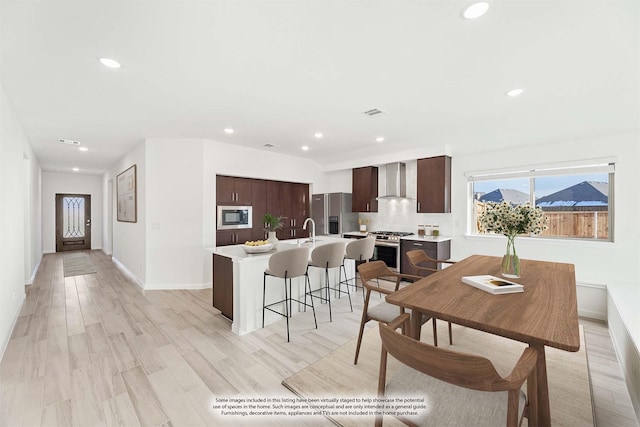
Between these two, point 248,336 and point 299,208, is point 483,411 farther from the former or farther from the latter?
point 299,208

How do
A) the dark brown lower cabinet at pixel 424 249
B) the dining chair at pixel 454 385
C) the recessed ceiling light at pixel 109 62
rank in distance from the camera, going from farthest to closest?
the dark brown lower cabinet at pixel 424 249 → the recessed ceiling light at pixel 109 62 → the dining chair at pixel 454 385

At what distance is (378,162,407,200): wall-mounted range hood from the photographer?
538cm

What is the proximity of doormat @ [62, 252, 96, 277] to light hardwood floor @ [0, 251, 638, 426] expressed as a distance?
216 cm

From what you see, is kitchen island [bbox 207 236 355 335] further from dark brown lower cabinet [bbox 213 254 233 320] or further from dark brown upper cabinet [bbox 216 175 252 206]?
dark brown upper cabinet [bbox 216 175 252 206]

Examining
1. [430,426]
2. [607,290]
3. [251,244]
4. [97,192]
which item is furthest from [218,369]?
[97,192]

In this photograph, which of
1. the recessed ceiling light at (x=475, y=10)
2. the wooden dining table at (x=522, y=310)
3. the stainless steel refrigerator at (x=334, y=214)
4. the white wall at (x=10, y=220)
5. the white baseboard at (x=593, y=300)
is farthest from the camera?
the stainless steel refrigerator at (x=334, y=214)

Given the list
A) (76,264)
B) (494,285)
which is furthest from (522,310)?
(76,264)

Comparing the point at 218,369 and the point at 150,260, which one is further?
the point at 150,260

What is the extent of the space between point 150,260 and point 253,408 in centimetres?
365

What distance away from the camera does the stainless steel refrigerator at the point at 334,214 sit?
240 inches

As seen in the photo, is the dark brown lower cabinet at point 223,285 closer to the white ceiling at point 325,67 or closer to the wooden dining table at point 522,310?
the white ceiling at point 325,67

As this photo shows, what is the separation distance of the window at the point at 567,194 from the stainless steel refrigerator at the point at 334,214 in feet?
8.38

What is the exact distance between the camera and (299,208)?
648cm

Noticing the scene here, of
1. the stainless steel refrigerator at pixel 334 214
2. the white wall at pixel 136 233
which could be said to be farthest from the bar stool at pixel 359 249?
the white wall at pixel 136 233
